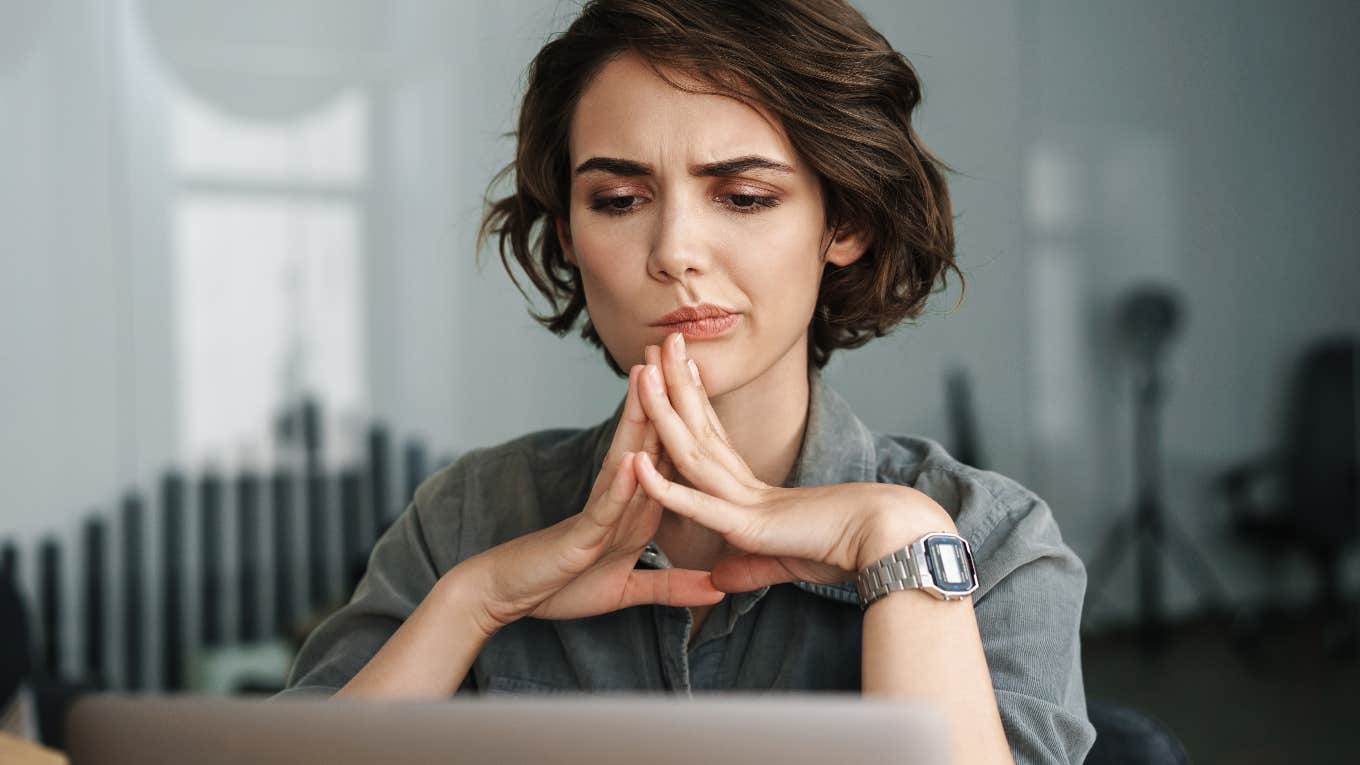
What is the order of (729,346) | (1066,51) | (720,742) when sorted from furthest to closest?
(1066,51) < (729,346) < (720,742)

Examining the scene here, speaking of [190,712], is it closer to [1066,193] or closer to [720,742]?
[720,742]

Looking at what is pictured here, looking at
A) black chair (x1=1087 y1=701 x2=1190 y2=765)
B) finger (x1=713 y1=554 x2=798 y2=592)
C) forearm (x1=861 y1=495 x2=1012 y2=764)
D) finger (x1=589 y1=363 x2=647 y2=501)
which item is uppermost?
finger (x1=589 y1=363 x2=647 y2=501)

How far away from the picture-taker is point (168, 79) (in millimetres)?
3971

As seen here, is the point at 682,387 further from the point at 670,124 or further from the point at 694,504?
the point at 670,124

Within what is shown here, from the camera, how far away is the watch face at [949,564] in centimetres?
106

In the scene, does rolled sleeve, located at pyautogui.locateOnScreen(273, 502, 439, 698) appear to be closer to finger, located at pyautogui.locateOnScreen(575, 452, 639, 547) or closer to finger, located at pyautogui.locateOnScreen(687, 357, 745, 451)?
finger, located at pyautogui.locateOnScreen(575, 452, 639, 547)

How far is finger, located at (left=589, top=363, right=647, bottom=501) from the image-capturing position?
115cm

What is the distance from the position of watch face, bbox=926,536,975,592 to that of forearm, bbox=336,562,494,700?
44 centimetres

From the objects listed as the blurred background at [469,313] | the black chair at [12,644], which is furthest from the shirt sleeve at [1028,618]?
the blurred background at [469,313]

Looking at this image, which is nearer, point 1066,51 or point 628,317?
point 628,317

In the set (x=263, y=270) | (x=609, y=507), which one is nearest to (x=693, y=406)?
(x=609, y=507)

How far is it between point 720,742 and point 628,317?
72cm

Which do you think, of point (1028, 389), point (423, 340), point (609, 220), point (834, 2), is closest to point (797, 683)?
point (609, 220)

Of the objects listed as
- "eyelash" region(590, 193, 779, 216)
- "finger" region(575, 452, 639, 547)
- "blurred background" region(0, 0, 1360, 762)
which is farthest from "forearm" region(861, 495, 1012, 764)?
"blurred background" region(0, 0, 1360, 762)
